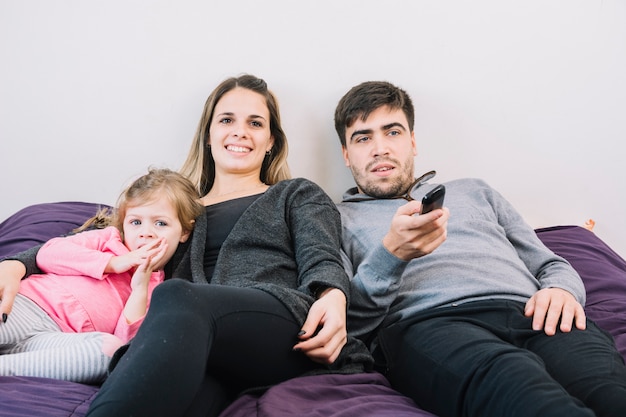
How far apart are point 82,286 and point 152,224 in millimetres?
201

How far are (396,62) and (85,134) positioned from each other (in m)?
1.00

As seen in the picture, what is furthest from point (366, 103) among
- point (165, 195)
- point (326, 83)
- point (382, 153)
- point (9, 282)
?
point (9, 282)

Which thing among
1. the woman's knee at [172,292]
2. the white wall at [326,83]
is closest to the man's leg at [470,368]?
the woman's knee at [172,292]

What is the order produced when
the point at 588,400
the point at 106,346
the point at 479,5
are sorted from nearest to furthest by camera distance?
the point at 588,400 → the point at 106,346 → the point at 479,5

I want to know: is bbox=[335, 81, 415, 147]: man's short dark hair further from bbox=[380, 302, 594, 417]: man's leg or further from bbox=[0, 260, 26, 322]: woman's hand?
bbox=[0, 260, 26, 322]: woman's hand

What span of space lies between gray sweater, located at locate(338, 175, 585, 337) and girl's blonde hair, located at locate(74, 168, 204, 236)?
0.38 m

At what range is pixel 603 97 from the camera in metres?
1.82

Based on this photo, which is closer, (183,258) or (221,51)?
(183,258)

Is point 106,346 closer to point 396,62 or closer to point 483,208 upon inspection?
point 483,208

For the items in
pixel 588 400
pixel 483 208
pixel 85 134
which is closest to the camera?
pixel 588 400

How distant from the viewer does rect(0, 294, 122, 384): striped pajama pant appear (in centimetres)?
99

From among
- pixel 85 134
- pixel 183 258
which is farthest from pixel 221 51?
pixel 183 258

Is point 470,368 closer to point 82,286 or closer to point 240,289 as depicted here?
point 240,289

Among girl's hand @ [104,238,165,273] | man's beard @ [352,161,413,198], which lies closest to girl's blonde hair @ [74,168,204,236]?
girl's hand @ [104,238,165,273]
